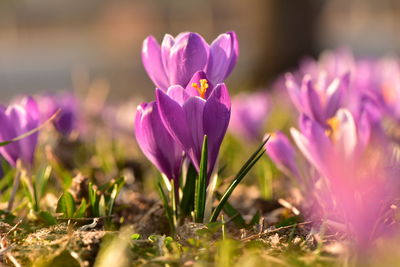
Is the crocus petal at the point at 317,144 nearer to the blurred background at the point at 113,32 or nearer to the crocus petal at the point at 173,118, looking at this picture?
the crocus petal at the point at 173,118

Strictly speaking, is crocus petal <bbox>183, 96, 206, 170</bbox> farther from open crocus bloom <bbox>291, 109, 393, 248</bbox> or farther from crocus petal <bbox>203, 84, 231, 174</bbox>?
open crocus bloom <bbox>291, 109, 393, 248</bbox>

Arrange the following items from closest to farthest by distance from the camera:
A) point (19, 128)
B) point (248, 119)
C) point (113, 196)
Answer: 1. point (113, 196)
2. point (19, 128)
3. point (248, 119)

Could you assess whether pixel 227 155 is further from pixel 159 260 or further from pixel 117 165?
pixel 159 260

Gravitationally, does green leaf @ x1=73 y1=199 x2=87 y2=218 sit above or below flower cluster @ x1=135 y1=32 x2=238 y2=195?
below

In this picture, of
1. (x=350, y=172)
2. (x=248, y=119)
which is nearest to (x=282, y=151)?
(x=350, y=172)

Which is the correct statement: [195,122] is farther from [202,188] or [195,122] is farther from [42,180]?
[42,180]

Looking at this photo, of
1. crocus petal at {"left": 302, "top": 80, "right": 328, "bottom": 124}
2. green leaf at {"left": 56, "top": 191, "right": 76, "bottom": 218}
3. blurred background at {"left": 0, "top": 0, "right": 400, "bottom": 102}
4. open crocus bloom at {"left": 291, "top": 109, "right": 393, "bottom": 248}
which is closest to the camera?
open crocus bloom at {"left": 291, "top": 109, "right": 393, "bottom": 248}

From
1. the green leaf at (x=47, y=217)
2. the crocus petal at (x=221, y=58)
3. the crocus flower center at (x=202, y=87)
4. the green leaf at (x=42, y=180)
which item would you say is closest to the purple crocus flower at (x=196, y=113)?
the crocus flower center at (x=202, y=87)

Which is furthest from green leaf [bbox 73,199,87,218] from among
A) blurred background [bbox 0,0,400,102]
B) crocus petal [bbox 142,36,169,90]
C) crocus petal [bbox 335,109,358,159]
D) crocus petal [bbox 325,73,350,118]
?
blurred background [bbox 0,0,400,102]
